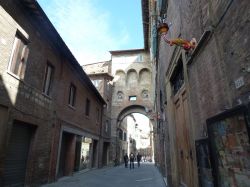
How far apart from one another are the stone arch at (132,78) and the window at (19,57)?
21130 mm

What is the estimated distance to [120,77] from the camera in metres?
28.9

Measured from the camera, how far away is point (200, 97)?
330cm

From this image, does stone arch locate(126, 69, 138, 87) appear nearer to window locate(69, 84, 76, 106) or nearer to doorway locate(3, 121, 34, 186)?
window locate(69, 84, 76, 106)

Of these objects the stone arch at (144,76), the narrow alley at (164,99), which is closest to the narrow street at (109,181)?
the narrow alley at (164,99)

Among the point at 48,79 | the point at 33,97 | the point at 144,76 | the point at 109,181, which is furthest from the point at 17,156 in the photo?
the point at 144,76

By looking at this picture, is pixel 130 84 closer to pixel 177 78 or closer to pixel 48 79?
pixel 48 79

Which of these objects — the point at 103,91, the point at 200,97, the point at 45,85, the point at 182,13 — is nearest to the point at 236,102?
the point at 200,97

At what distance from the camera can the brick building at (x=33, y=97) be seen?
21.9 ft

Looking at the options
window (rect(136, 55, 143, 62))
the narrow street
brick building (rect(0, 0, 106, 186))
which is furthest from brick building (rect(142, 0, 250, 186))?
window (rect(136, 55, 143, 62))

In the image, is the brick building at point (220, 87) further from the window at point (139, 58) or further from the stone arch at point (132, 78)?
the window at point (139, 58)

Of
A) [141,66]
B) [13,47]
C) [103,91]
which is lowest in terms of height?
[13,47]

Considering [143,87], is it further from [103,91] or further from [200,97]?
[200,97]

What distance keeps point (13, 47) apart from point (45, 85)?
2751 millimetres

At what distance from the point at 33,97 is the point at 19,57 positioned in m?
1.70
